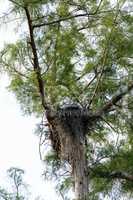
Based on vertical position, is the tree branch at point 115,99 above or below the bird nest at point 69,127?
above

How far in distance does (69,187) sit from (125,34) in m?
1.97

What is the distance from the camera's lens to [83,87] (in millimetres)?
8508

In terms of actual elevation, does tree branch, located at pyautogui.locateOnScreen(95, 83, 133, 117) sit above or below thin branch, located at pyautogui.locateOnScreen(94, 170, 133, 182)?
above

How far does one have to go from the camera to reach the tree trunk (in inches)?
282

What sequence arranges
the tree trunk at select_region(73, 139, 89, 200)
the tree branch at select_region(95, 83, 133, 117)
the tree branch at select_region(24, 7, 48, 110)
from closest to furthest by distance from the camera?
the tree branch at select_region(24, 7, 48, 110)
the tree trunk at select_region(73, 139, 89, 200)
the tree branch at select_region(95, 83, 133, 117)

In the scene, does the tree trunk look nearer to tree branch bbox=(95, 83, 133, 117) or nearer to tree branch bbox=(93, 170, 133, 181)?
tree branch bbox=(95, 83, 133, 117)

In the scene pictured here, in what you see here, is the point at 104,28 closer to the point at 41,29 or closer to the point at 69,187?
the point at 41,29

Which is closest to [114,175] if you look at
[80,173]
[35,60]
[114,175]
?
[114,175]

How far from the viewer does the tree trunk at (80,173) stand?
282 inches

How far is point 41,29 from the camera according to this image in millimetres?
7969

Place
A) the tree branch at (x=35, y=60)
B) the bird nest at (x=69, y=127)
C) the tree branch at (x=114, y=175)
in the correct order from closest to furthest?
the tree branch at (x=35, y=60) → the bird nest at (x=69, y=127) → the tree branch at (x=114, y=175)

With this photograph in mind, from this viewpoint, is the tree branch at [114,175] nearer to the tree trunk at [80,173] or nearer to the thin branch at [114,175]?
the thin branch at [114,175]

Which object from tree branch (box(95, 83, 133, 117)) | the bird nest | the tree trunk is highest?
tree branch (box(95, 83, 133, 117))

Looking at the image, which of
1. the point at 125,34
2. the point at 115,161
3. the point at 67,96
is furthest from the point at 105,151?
the point at 125,34
